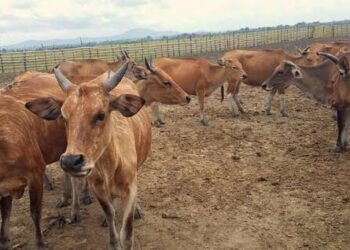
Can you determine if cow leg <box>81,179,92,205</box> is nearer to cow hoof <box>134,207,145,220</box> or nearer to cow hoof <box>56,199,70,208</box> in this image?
cow hoof <box>56,199,70,208</box>

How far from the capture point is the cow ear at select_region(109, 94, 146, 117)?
465cm

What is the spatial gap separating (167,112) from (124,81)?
771 centimetres

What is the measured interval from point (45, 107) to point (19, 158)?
1.02m

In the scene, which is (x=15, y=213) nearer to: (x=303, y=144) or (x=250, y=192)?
(x=250, y=192)

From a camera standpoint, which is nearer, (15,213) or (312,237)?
(312,237)

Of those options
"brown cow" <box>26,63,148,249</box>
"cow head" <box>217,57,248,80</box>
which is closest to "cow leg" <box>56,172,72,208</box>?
"brown cow" <box>26,63,148,249</box>

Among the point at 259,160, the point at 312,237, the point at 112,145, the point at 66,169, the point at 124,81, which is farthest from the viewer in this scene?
the point at 259,160

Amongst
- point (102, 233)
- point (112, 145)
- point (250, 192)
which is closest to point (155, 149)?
point (250, 192)

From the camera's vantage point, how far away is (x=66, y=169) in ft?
13.0

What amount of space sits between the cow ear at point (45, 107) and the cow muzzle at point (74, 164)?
36.5 inches

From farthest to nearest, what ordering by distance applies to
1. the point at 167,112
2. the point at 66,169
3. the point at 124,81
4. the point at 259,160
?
the point at 167,112 → the point at 259,160 → the point at 124,81 → the point at 66,169

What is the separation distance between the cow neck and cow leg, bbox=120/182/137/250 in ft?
24.6

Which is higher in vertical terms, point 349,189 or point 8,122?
point 8,122

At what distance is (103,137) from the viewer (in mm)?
4477
